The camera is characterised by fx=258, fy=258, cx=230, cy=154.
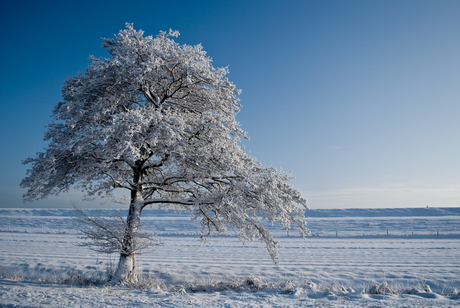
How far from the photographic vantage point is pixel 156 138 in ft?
20.5

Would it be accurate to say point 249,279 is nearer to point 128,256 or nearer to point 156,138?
point 128,256

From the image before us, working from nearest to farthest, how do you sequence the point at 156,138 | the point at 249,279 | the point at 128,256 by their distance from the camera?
the point at 156,138, the point at 249,279, the point at 128,256

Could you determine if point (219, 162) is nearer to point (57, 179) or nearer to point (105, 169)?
point (105, 169)

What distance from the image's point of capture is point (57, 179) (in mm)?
7781

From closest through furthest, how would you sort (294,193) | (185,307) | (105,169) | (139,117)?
1. (185,307)
2. (139,117)
3. (294,193)
4. (105,169)

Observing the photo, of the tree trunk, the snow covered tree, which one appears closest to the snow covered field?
the tree trunk

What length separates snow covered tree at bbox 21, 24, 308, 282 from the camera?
22.1 feet

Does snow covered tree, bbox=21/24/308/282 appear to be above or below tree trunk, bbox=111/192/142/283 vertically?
above

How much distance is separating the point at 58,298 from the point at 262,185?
515 cm

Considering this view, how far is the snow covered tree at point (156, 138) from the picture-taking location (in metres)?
6.73

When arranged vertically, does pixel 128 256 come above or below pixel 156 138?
below

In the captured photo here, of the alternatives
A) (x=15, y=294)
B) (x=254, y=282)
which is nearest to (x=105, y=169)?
(x=15, y=294)

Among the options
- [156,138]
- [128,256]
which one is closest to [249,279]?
[128,256]

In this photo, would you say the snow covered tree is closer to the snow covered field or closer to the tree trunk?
the tree trunk
